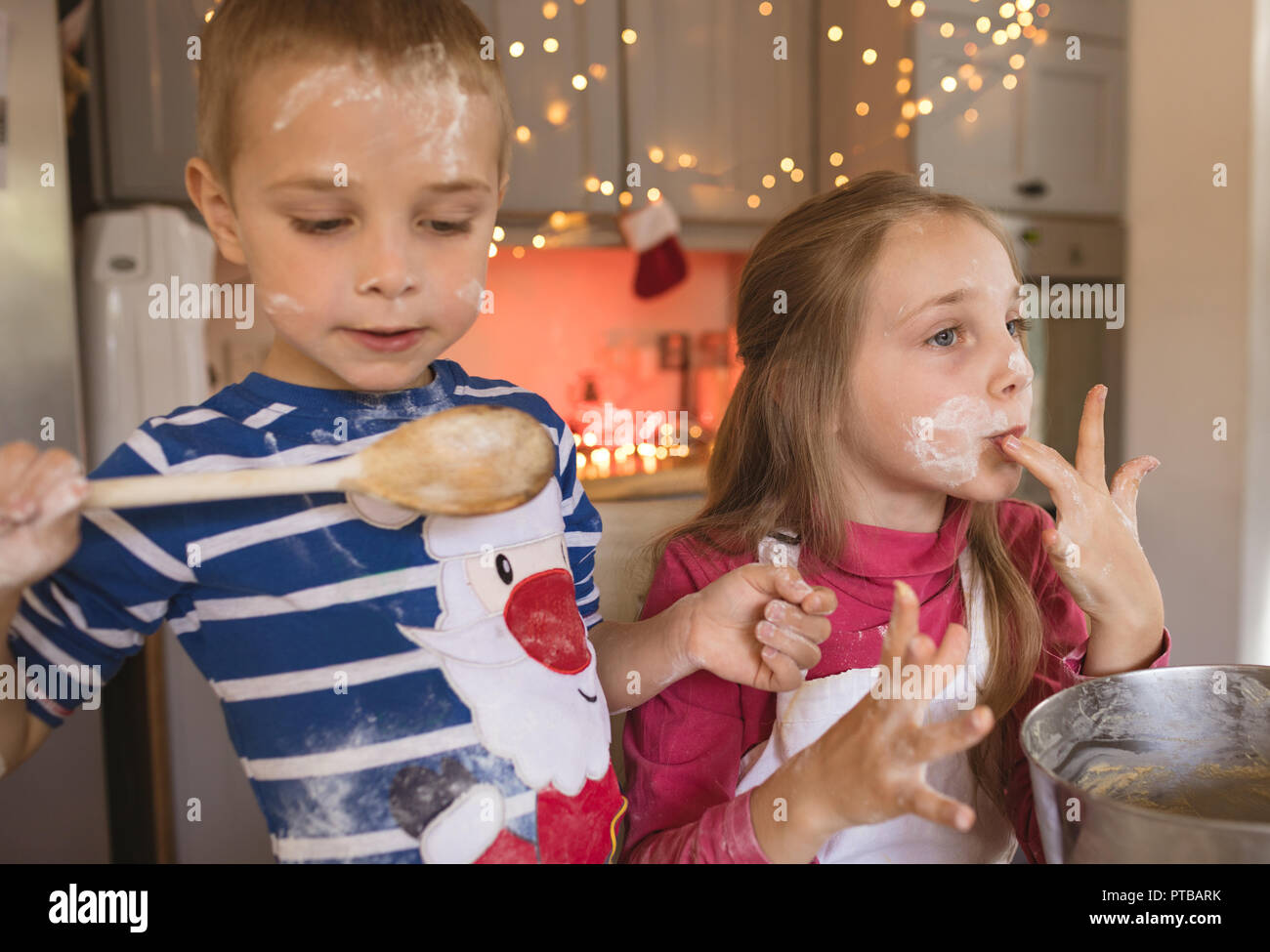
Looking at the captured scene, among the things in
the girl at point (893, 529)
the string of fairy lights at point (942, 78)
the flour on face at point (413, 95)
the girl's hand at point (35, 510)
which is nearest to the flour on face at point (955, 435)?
the girl at point (893, 529)

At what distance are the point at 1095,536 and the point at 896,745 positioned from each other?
279 millimetres

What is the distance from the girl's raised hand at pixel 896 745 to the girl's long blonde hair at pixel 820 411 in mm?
284

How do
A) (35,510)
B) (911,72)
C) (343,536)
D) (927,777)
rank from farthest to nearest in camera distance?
(911,72) < (927,777) < (343,536) < (35,510)

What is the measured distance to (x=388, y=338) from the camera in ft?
1.65

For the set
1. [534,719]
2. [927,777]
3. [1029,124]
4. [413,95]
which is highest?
[1029,124]

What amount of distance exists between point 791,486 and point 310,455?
1.44 ft

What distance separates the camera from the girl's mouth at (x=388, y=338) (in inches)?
19.6

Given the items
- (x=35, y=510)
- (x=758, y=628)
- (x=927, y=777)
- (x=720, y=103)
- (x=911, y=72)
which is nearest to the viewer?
(x=35, y=510)

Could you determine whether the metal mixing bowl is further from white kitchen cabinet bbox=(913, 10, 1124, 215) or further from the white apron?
white kitchen cabinet bbox=(913, 10, 1124, 215)

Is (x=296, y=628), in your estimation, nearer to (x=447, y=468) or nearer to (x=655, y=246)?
(x=447, y=468)

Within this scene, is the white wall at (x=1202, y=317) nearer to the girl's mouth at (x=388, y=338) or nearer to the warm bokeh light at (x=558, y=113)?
the warm bokeh light at (x=558, y=113)

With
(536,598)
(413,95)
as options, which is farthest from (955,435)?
(413,95)

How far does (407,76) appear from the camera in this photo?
1.58 ft

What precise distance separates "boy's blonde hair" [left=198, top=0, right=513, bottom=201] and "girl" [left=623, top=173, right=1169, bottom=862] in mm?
365
